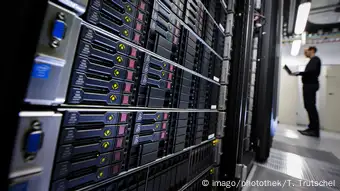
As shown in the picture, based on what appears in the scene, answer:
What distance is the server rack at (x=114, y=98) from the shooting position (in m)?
0.27

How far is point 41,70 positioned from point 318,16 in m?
6.75

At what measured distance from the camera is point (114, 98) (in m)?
0.52

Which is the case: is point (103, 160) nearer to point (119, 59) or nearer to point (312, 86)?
point (119, 59)

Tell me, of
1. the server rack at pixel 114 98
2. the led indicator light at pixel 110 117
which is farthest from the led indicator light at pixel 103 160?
the led indicator light at pixel 110 117

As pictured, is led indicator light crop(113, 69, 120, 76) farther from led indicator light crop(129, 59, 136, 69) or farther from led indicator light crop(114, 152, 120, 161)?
led indicator light crop(114, 152, 120, 161)

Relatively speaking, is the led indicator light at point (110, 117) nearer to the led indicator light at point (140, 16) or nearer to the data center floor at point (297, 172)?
the led indicator light at point (140, 16)

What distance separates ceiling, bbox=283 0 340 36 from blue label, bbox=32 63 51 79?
5624 mm

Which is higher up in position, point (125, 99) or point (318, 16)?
point (318, 16)

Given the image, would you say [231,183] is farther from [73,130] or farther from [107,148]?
[73,130]

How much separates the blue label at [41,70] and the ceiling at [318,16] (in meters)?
5.62

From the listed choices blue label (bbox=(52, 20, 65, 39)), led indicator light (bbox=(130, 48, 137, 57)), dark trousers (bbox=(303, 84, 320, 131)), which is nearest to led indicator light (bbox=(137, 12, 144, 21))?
led indicator light (bbox=(130, 48, 137, 57))

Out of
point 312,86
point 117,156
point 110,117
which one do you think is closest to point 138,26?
point 110,117

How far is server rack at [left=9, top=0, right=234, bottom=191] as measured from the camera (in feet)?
0.90

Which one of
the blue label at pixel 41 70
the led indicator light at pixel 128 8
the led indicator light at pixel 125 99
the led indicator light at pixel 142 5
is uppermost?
the led indicator light at pixel 142 5
